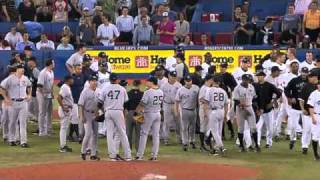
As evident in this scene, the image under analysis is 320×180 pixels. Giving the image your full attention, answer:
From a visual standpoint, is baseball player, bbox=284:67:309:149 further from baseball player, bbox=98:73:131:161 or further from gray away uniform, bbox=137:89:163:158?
baseball player, bbox=98:73:131:161

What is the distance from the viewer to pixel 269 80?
1927cm

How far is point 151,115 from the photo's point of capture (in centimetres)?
1673

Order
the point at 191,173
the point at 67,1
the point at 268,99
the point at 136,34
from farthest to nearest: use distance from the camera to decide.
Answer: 1. the point at 67,1
2. the point at 136,34
3. the point at 268,99
4. the point at 191,173

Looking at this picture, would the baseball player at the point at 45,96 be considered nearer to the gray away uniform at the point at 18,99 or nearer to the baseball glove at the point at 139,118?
the gray away uniform at the point at 18,99

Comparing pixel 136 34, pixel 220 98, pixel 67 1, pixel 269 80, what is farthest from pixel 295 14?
pixel 220 98

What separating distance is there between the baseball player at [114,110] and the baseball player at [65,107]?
2.01 metres

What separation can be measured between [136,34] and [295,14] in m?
6.12

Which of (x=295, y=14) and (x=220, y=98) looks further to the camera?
(x=295, y=14)

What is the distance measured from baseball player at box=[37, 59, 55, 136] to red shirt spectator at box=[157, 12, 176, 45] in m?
9.69

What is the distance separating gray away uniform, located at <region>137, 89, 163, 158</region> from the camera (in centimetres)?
1661

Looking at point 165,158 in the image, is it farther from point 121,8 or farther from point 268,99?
point 121,8

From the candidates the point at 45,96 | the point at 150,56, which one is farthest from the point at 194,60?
the point at 45,96

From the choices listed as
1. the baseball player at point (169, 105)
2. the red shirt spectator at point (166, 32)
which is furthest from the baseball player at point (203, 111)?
the red shirt spectator at point (166, 32)

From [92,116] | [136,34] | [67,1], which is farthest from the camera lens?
[67,1]
